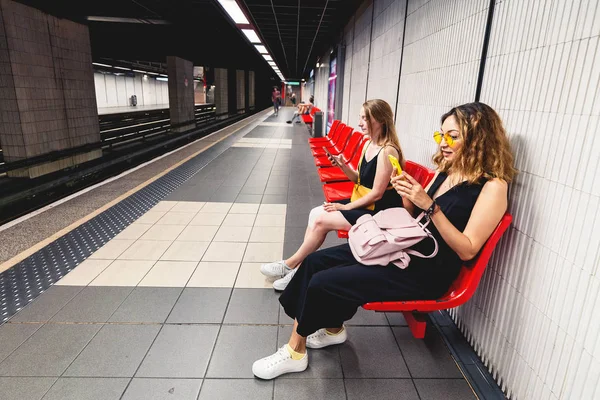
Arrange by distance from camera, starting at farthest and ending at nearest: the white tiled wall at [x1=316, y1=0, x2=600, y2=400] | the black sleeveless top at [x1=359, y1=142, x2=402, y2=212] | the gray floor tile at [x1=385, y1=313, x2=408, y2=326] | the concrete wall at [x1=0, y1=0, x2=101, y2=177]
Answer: the concrete wall at [x1=0, y1=0, x2=101, y2=177] < the black sleeveless top at [x1=359, y1=142, x2=402, y2=212] < the gray floor tile at [x1=385, y1=313, x2=408, y2=326] < the white tiled wall at [x1=316, y1=0, x2=600, y2=400]

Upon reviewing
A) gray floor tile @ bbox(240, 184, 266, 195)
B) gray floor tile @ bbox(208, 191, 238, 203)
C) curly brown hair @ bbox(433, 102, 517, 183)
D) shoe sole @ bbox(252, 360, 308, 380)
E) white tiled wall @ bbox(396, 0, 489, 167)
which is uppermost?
white tiled wall @ bbox(396, 0, 489, 167)

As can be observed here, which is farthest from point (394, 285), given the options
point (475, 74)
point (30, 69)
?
point (30, 69)

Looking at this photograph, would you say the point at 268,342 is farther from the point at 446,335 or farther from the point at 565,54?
the point at 565,54

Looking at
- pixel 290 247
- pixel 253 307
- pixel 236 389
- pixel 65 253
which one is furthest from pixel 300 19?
pixel 236 389

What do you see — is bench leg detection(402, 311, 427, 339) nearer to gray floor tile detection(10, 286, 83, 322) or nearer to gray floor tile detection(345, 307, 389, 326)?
gray floor tile detection(345, 307, 389, 326)

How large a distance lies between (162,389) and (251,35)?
11.3 metres

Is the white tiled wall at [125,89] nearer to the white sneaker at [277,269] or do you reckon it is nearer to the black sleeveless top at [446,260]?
the white sneaker at [277,269]

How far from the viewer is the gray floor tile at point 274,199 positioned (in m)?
4.77

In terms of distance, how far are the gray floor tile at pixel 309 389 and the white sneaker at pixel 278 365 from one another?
50 mm

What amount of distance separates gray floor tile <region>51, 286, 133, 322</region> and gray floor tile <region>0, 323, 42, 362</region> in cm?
A: 13

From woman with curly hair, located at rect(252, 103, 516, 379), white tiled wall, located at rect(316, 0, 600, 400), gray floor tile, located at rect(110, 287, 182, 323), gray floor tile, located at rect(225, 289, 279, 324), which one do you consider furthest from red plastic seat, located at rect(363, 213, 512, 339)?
gray floor tile, located at rect(110, 287, 182, 323)

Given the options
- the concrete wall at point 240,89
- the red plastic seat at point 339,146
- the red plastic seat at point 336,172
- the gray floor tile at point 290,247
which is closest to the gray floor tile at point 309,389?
the gray floor tile at point 290,247

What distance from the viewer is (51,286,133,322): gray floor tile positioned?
2.23 m

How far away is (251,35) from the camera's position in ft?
36.8
